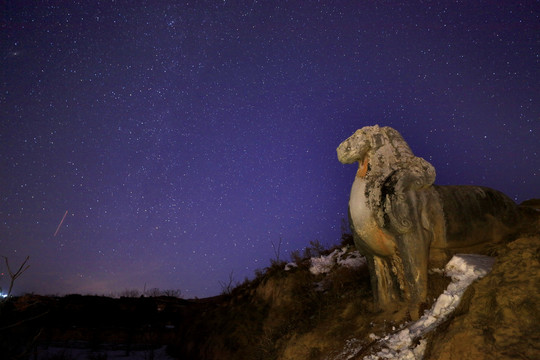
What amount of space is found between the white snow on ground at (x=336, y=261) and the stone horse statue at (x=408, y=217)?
300cm

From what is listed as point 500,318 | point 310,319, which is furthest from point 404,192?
point 310,319

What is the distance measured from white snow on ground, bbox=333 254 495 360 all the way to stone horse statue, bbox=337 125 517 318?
355 millimetres

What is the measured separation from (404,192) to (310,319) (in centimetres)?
414

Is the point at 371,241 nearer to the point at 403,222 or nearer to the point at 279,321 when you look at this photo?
the point at 403,222

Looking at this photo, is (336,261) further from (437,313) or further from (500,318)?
(500,318)

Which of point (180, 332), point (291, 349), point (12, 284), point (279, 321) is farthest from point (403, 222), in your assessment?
point (180, 332)

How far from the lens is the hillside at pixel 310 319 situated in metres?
3.46

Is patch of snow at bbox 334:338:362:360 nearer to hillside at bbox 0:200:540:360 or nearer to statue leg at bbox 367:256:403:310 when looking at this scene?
hillside at bbox 0:200:540:360

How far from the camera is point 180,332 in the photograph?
54.4 feet

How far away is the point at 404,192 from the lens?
5250mm

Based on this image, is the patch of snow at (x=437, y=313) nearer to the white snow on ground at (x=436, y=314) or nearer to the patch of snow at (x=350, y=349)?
the white snow on ground at (x=436, y=314)

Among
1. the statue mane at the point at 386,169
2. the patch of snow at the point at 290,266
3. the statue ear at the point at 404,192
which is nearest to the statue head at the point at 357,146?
the statue mane at the point at 386,169

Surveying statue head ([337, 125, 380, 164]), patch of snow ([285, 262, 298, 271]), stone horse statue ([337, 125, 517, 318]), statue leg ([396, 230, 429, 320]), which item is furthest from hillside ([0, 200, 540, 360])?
statue head ([337, 125, 380, 164])

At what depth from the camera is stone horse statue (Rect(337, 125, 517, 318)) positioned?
201 inches
